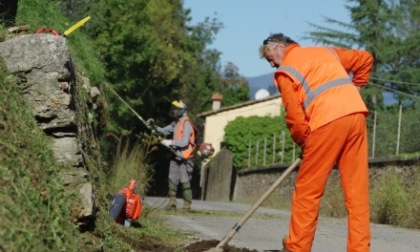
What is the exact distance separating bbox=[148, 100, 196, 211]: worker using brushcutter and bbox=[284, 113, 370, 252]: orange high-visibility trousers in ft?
30.0

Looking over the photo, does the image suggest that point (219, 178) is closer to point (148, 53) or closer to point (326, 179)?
point (148, 53)

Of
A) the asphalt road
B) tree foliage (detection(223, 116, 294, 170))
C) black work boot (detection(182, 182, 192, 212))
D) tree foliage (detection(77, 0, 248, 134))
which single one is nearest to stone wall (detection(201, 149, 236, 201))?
tree foliage (detection(223, 116, 294, 170))

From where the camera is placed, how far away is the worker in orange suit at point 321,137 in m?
6.89

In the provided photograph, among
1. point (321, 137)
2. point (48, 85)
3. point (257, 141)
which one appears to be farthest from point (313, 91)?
point (257, 141)

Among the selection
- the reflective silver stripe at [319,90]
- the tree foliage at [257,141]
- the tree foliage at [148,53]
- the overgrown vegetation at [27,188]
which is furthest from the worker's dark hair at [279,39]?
the tree foliage at [257,141]

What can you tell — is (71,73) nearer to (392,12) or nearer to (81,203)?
(81,203)

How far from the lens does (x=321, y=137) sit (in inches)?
273

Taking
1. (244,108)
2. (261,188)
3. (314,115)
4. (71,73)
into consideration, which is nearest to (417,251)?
(314,115)

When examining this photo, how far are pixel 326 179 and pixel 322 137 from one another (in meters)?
0.30

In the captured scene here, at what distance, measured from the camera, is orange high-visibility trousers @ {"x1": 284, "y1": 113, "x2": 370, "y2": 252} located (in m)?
6.87

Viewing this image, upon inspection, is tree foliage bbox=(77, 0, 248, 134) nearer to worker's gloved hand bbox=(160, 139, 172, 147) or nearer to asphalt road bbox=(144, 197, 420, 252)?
worker's gloved hand bbox=(160, 139, 172, 147)

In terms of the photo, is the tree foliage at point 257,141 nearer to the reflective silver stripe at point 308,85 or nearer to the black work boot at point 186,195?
the black work boot at point 186,195

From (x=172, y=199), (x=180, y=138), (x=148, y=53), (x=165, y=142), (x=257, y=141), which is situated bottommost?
(x=172, y=199)

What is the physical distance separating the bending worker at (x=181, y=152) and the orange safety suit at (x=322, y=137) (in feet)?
29.4
